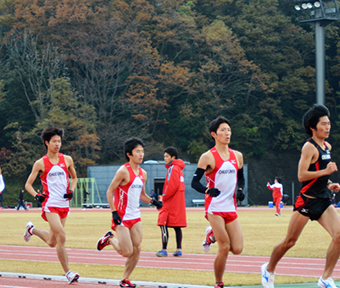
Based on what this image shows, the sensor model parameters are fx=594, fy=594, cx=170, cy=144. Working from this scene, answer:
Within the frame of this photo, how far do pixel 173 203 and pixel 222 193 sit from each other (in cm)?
524

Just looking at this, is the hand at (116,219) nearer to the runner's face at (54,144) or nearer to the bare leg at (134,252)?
the bare leg at (134,252)

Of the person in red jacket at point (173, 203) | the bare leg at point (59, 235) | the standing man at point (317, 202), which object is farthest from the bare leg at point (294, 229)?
the person in red jacket at point (173, 203)

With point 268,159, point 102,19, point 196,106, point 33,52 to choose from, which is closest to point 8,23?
point 33,52

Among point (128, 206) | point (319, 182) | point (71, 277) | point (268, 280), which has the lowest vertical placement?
point (71, 277)

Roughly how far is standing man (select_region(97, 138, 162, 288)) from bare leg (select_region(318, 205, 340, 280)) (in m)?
2.47

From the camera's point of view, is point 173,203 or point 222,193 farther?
point 173,203

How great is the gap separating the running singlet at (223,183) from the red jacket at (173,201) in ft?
16.1

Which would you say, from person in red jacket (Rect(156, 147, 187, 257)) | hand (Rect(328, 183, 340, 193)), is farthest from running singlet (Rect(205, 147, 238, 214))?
person in red jacket (Rect(156, 147, 187, 257))

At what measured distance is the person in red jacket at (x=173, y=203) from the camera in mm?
12539

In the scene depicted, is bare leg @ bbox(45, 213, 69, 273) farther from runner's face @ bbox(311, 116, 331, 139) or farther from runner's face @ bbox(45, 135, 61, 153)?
runner's face @ bbox(311, 116, 331, 139)

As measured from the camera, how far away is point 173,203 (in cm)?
1280

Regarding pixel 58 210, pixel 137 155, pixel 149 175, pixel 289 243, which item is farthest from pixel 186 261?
pixel 149 175

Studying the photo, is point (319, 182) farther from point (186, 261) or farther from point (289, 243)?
point (186, 261)

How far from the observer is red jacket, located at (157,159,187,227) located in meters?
12.6
